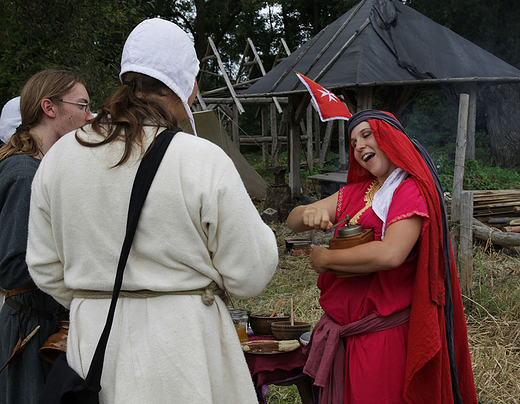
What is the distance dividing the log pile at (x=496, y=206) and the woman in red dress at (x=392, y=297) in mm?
5249

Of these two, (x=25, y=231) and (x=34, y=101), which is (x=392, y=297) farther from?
(x=34, y=101)

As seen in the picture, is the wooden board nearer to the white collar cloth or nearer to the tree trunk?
the white collar cloth

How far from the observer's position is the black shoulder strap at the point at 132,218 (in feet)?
4.46

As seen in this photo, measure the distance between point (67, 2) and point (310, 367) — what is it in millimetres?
5746

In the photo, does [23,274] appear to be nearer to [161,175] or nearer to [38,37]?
[161,175]

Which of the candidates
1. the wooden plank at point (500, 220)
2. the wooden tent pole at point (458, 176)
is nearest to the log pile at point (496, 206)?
the wooden plank at point (500, 220)

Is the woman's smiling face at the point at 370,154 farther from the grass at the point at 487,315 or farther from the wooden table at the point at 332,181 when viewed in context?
the wooden table at the point at 332,181

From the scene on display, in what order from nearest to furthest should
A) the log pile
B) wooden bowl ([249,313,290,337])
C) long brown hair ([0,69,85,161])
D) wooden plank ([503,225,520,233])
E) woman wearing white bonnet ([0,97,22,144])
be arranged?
long brown hair ([0,69,85,161]), wooden bowl ([249,313,290,337]), woman wearing white bonnet ([0,97,22,144]), wooden plank ([503,225,520,233]), the log pile

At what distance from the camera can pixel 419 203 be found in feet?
6.57

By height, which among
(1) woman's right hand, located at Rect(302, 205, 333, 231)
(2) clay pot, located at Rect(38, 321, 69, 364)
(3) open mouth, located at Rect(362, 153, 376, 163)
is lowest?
(2) clay pot, located at Rect(38, 321, 69, 364)

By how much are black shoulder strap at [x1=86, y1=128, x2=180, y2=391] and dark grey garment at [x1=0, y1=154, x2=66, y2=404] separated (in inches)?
26.4

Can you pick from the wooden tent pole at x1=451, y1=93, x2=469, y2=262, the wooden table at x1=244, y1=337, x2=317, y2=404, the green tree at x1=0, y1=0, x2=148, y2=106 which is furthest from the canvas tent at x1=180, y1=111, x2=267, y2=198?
the wooden table at x1=244, y1=337, x2=317, y2=404

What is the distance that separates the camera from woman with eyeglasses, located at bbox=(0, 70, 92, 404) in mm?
1887

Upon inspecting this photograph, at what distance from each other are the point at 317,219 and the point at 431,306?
0.60m
